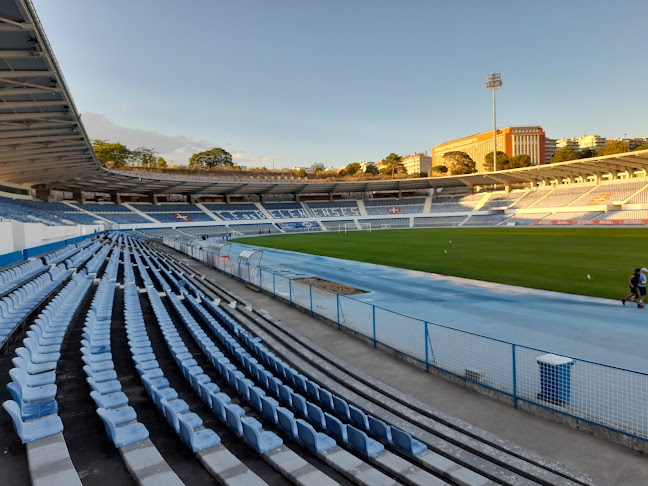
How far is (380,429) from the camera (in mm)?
5078

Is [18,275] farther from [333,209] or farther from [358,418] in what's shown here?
[333,209]

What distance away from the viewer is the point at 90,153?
110 ft

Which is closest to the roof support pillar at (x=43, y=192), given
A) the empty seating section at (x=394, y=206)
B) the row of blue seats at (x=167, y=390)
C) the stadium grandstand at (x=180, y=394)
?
the stadium grandstand at (x=180, y=394)

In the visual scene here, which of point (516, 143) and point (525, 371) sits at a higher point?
point (516, 143)

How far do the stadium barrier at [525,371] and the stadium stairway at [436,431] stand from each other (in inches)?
51.7

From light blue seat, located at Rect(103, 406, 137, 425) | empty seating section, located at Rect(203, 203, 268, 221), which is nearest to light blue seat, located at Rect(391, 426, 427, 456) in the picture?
light blue seat, located at Rect(103, 406, 137, 425)

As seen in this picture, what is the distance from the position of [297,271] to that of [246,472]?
1924cm

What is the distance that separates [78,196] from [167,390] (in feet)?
241

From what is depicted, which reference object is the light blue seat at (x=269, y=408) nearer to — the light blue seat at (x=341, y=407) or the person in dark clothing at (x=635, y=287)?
the light blue seat at (x=341, y=407)

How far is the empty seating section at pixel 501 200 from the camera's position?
2944 inches

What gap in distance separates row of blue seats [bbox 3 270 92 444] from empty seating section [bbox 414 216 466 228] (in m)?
70.6

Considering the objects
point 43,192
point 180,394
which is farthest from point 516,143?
point 180,394

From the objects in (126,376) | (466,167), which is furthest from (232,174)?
(126,376)

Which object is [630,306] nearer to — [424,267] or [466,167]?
[424,267]
